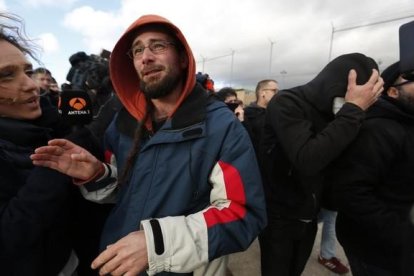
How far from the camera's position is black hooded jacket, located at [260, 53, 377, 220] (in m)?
1.57

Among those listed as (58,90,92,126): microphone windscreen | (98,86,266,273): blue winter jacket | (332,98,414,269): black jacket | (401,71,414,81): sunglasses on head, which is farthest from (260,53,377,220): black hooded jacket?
(58,90,92,126): microphone windscreen

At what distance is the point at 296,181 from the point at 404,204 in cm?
63

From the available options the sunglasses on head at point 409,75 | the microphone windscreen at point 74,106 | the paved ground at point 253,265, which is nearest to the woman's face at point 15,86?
the microphone windscreen at point 74,106

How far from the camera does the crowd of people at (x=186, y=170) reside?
114 cm

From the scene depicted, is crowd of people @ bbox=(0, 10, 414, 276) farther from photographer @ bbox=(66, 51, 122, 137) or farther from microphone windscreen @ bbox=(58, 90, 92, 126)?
photographer @ bbox=(66, 51, 122, 137)

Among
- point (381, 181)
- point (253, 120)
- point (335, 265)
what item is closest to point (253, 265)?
point (335, 265)

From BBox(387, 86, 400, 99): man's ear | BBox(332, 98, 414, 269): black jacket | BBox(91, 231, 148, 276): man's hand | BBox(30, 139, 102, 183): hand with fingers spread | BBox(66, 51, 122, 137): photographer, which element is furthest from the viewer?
BBox(66, 51, 122, 137): photographer

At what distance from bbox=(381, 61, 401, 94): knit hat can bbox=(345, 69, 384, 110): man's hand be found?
0.47 feet

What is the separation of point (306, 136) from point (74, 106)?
131 centimetres

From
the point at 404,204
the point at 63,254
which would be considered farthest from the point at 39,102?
the point at 404,204

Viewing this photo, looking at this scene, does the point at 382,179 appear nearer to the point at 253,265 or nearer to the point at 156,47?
the point at 156,47

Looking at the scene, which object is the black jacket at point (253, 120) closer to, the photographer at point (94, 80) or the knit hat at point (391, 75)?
the knit hat at point (391, 75)

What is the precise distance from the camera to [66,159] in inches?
48.3

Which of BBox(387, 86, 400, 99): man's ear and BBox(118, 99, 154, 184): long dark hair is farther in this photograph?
BBox(387, 86, 400, 99): man's ear
